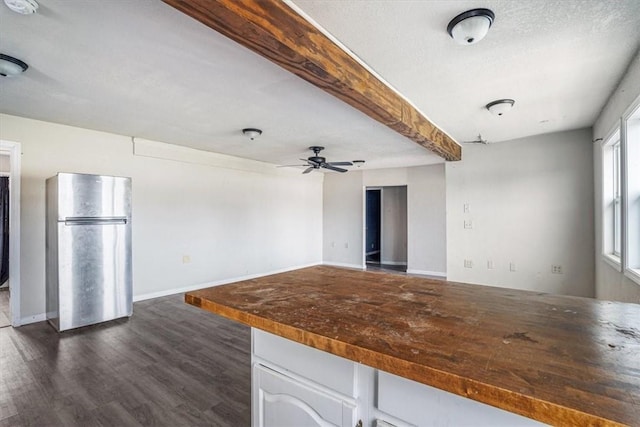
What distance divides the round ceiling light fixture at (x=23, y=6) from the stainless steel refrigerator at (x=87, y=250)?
2.15 metres

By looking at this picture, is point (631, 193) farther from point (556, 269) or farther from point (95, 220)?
point (95, 220)

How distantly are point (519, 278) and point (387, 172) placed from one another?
3513 mm

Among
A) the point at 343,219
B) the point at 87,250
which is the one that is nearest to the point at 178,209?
the point at 87,250

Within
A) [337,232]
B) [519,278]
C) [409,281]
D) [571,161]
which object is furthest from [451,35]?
[337,232]

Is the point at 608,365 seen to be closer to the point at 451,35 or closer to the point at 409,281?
the point at 409,281

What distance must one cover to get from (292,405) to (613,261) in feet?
11.8

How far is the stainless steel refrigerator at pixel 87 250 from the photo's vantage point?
3344 millimetres

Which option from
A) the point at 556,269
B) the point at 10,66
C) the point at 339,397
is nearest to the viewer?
the point at 339,397

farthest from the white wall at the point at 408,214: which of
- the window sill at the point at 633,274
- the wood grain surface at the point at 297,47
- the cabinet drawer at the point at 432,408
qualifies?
the cabinet drawer at the point at 432,408

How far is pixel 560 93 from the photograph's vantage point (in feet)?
9.48

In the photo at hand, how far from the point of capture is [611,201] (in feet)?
11.3

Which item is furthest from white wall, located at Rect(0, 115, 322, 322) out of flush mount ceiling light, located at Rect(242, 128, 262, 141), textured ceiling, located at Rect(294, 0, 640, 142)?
textured ceiling, located at Rect(294, 0, 640, 142)

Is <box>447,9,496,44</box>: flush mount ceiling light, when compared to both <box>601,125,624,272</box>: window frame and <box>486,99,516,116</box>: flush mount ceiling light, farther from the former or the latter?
<box>601,125,624,272</box>: window frame

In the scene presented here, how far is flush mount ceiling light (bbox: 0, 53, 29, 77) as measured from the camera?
84.7 inches
